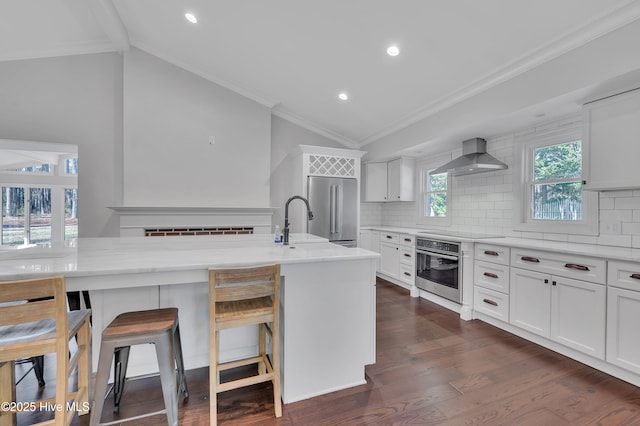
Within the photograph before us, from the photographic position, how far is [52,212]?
5.25m

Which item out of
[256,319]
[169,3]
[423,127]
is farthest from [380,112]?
[256,319]

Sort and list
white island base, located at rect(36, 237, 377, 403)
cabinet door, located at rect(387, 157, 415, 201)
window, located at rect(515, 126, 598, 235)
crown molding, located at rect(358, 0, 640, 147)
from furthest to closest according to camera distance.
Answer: cabinet door, located at rect(387, 157, 415, 201) < window, located at rect(515, 126, 598, 235) < crown molding, located at rect(358, 0, 640, 147) < white island base, located at rect(36, 237, 377, 403)

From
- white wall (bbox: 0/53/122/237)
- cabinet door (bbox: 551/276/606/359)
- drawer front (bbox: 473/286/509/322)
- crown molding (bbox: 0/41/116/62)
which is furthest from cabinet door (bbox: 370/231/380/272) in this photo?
crown molding (bbox: 0/41/116/62)

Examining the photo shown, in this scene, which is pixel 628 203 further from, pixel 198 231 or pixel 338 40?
pixel 198 231

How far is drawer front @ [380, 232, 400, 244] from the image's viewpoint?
4.30 meters

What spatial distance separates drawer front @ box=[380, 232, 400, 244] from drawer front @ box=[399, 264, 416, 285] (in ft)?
1.37

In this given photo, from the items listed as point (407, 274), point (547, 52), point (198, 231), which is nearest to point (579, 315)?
point (407, 274)

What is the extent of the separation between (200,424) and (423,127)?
384 cm

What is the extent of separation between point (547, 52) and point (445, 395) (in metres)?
2.82

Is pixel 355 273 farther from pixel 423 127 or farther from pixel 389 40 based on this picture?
pixel 423 127

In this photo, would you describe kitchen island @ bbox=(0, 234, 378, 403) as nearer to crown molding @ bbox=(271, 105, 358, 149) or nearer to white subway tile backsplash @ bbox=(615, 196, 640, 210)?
white subway tile backsplash @ bbox=(615, 196, 640, 210)

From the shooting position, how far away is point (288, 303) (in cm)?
173

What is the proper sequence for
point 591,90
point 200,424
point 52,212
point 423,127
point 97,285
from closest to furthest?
1. point 97,285
2. point 200,424
3. point 591,90
4. point 423,127
5. point 52,212

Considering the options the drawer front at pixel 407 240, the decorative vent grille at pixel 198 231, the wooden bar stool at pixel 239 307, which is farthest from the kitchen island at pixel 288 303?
the drawer front at pixel 407 240
